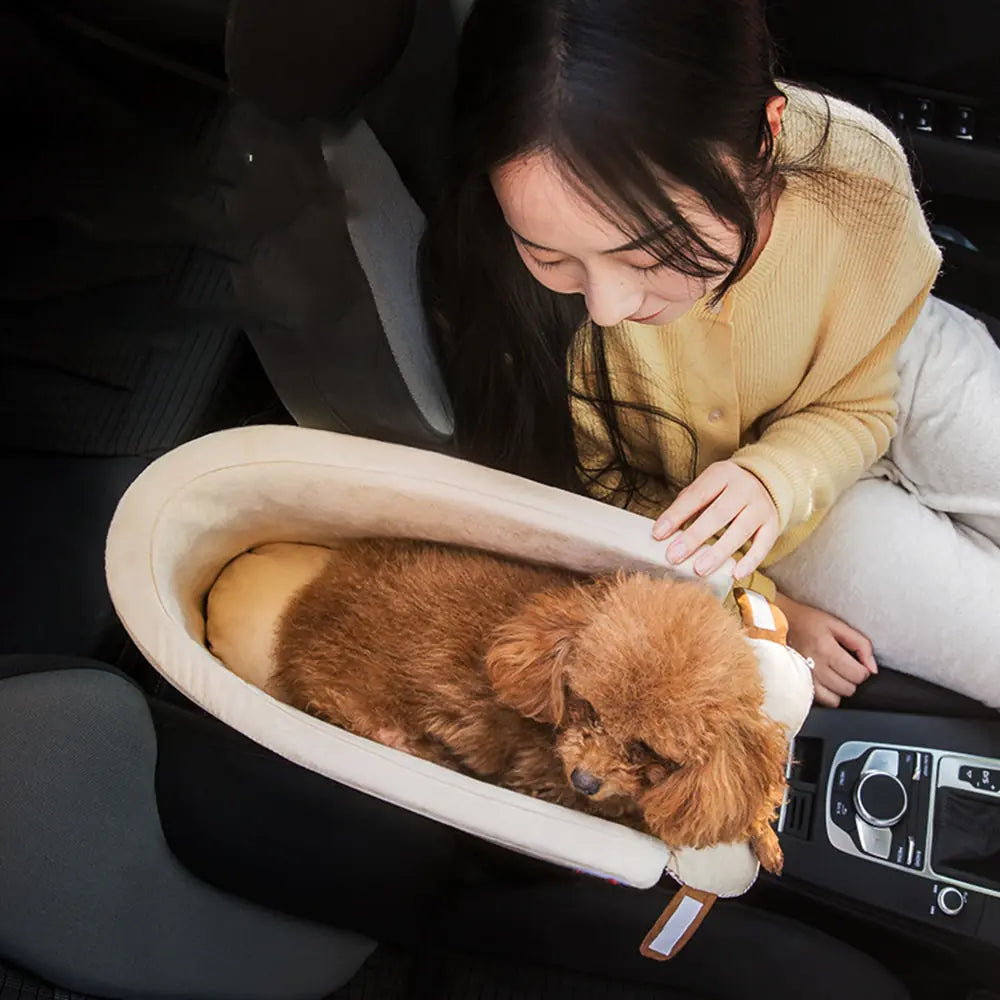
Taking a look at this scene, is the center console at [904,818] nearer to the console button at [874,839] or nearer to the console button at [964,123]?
the console button at [874,839]

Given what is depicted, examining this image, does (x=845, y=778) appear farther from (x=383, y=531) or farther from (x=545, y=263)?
(x=545, y=263)

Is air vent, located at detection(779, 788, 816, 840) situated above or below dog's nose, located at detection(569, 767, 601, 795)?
below

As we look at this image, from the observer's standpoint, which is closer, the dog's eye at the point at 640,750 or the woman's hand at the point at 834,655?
the dog's eye at the point at 640,750

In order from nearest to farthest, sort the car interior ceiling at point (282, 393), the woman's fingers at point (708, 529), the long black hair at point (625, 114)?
1. the long black hair at point (625, 114)
2. the woman's fingers at point (708, 529)
3. the car interior ceiling at point (282, 393)

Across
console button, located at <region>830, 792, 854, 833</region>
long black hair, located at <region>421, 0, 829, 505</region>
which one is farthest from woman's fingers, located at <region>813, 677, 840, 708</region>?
long black hair, located at <region>421, 0, 829, 505</region>

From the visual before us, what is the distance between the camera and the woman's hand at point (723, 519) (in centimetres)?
86

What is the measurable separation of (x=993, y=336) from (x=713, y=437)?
46cm

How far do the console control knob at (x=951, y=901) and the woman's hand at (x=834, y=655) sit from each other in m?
0.22

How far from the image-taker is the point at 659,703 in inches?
30.4

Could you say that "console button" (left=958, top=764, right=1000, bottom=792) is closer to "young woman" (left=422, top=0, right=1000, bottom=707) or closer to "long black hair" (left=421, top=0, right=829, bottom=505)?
"young woman" (left=422, top=0, right=1000, bottom=707)

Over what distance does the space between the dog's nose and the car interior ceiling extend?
0.97 feet

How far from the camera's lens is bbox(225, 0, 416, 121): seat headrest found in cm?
67

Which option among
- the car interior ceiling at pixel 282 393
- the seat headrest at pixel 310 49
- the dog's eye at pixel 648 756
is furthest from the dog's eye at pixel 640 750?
the seat headrest at pixel 310 49

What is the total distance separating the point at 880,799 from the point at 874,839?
0.15 ft
